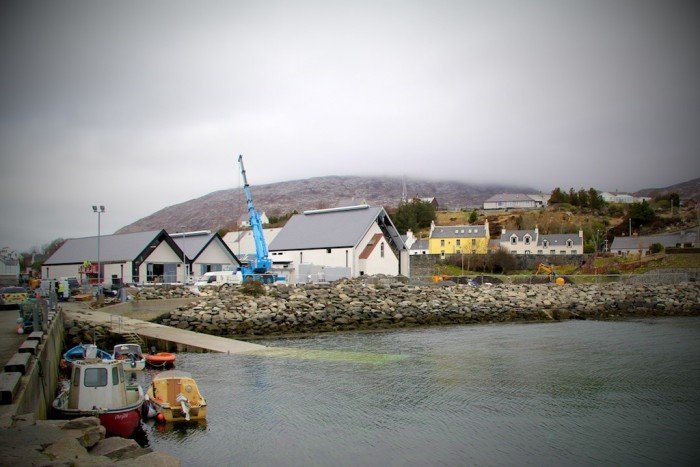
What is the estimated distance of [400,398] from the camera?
21.7m

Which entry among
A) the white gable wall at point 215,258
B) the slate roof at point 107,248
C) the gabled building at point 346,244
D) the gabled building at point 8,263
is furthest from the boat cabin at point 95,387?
the gabled building at point 8,263

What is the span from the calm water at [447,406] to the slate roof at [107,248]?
92.8ft

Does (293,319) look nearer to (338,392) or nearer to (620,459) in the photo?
(338,392)

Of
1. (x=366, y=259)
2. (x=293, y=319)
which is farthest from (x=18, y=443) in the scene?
(x=366, y=259)

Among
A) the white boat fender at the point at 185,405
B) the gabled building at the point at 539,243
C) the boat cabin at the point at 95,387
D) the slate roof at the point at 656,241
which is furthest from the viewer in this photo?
the gabled building at the point at 539,243

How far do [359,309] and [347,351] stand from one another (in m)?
12.0

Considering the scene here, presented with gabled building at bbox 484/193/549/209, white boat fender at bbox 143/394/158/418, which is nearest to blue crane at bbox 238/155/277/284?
white boat fender at bbox 143/394/158/418

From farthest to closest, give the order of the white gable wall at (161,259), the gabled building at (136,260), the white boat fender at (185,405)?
the white gable wall at (161,259), the gabled building at (136,260), the white boat fender at (185,405)

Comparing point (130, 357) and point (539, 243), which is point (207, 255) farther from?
point (539, 243)

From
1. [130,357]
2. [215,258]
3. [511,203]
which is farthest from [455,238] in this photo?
[130,357]

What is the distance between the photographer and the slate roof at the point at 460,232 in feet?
390

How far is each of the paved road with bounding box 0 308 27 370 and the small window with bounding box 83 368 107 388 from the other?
227 centimetres

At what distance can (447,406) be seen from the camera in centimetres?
2059

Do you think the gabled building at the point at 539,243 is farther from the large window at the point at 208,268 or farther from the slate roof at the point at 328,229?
the large window at the point at 208,268
